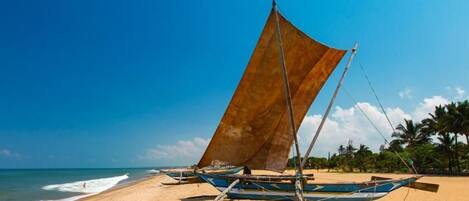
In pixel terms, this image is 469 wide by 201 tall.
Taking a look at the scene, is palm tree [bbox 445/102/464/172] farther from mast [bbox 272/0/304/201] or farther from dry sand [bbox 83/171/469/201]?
mast [bbox 272/0/304/201]

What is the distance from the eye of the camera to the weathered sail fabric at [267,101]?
1363 centimetres

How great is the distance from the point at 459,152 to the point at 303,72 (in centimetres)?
4161

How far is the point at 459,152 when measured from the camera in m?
46.0

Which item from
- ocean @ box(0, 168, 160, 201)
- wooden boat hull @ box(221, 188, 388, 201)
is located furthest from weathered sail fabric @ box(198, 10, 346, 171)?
ocean @ box(0, 168, 160, 201)

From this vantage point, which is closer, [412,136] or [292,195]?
[292,195]

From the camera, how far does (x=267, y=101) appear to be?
45.4 ft

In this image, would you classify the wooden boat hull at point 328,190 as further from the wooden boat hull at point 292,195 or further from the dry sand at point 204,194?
the dry sand at point 204,194

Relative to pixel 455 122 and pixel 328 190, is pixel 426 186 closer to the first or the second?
pixel 328 190

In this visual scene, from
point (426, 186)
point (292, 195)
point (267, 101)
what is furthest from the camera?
point (267, 101)

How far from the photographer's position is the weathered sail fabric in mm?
13633

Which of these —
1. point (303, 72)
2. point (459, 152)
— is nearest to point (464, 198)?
point (303, 72)

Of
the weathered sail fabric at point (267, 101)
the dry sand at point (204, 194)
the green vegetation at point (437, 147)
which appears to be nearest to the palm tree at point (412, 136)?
the green vegetation at point (437, 147)

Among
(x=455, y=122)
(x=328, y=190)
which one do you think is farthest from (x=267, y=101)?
(x=455, y=122)

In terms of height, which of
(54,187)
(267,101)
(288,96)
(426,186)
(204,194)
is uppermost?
(267,101)
